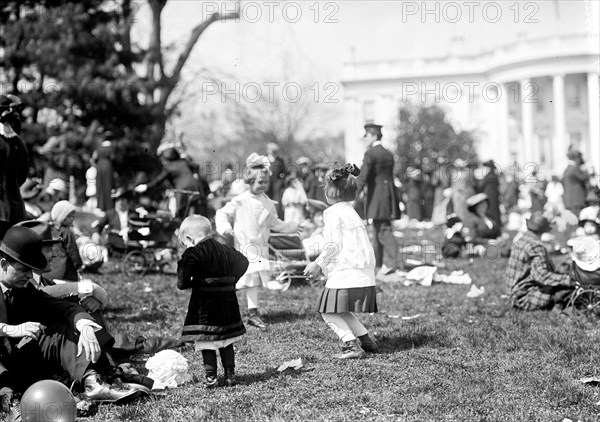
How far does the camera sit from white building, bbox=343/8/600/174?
2525 inches

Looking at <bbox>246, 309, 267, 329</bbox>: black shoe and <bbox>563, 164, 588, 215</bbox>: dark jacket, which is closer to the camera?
<bbox>246, 309, 267, 329</bbox>: black shoe

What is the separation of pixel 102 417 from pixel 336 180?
2555 mm

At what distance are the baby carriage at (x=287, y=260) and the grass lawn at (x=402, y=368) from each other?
839mm

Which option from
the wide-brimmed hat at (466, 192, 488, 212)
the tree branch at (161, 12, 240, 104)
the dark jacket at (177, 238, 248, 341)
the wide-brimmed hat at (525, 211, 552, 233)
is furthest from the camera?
the tree branch at (161, 12, 240, 104)

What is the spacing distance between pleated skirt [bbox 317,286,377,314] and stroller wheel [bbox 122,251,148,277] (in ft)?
18.4

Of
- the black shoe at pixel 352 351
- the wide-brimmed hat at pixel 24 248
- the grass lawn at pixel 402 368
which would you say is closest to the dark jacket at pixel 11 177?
the grass lawn at pixel 402 368

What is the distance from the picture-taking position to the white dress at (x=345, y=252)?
20.6 feet

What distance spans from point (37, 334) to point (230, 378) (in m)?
1.37

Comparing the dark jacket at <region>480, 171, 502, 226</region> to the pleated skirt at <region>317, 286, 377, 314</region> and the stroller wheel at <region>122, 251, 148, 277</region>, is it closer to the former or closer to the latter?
the stroller wheel at <region>122, 251, 148, 277</region>

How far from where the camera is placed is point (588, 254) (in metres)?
8.05

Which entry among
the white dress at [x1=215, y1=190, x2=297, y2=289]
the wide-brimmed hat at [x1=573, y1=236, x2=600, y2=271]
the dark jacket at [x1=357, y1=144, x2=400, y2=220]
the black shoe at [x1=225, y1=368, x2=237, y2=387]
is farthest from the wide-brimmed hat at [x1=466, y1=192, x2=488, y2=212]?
the black shoe at [x1=225, y1=368, x2=237, y2=387]

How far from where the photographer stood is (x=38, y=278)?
6020 mm

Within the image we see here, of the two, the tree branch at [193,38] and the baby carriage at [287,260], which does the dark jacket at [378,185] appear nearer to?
the baby carriage at [287,260]

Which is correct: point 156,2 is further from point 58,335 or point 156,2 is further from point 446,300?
point 58,335
